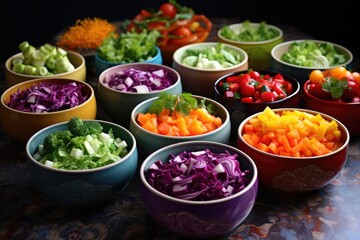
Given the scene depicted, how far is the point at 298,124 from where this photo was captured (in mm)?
1827

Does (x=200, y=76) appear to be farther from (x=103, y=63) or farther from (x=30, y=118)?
(x=30, y=118)

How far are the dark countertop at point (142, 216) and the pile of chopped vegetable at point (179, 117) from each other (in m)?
0.22

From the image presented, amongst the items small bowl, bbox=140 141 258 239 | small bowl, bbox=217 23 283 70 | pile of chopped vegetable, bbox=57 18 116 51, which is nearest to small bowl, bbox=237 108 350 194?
small bowl, bbox=140 141 258 239

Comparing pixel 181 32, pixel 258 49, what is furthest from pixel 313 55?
pixel 181 32

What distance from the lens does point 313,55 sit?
2.50 meters

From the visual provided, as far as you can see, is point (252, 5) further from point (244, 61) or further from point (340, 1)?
point (244, 61)

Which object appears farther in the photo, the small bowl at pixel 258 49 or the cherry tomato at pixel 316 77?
the small bowl at pixel 258 49

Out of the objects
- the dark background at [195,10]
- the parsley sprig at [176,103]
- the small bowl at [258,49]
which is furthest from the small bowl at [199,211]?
the dark background at [195,10]

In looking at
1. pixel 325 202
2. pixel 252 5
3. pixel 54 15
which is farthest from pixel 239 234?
pixel 54 15

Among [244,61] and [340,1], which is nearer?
[244,61]

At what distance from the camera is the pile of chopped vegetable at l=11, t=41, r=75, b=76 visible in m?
2.30

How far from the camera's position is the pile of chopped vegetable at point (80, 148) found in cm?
165

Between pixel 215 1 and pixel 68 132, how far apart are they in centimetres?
279

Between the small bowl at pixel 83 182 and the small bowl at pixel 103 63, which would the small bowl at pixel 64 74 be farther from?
the small bowl at pixel 83 182
